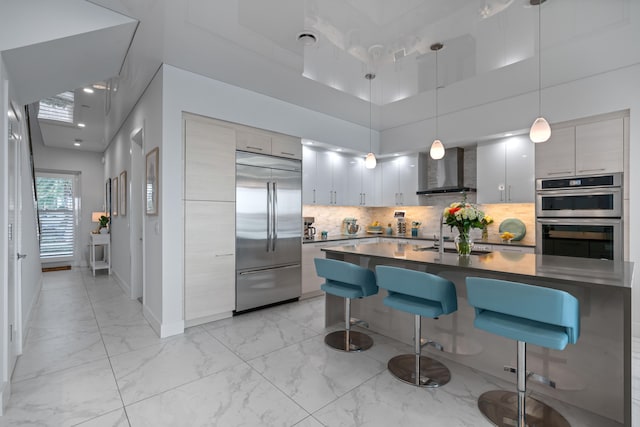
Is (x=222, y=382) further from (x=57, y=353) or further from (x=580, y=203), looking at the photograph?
(x=580, y=203)

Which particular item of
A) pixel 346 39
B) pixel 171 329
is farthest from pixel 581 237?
pixel 171 329

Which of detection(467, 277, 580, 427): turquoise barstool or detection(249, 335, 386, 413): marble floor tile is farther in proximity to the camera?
detection(249, 335, 386, 413): marble floor tile

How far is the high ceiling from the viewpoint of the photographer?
245 centimetres

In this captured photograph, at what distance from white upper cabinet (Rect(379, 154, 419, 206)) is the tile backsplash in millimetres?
416

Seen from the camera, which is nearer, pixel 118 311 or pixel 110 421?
pixel 110 421

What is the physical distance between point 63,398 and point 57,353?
38.4 inches

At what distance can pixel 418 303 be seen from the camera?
2385 mm

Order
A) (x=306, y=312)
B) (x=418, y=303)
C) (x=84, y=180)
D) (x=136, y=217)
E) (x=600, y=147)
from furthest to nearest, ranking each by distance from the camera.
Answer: (x=84, y=180), (x=136, y=217), (x=306, y=312), (x=600, y=147), (x=418, y=303)

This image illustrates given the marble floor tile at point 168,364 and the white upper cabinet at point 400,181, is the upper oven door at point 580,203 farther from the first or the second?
the marble floor tile at point 168,364

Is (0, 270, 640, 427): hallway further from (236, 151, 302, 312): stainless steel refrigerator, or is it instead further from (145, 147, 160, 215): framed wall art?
(145, 147, 160, 215): framed wall art

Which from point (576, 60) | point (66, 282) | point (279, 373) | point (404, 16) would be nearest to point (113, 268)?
point (66, 282)

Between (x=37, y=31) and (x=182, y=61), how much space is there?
3.99 ft

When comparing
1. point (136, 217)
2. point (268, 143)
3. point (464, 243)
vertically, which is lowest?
point (464, 243)

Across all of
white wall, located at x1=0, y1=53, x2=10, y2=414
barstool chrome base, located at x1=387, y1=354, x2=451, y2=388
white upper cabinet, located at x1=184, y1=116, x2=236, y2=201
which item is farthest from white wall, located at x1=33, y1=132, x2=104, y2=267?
barstool chrome base, located at x1=387, y1=354, x2=451, y2=388
